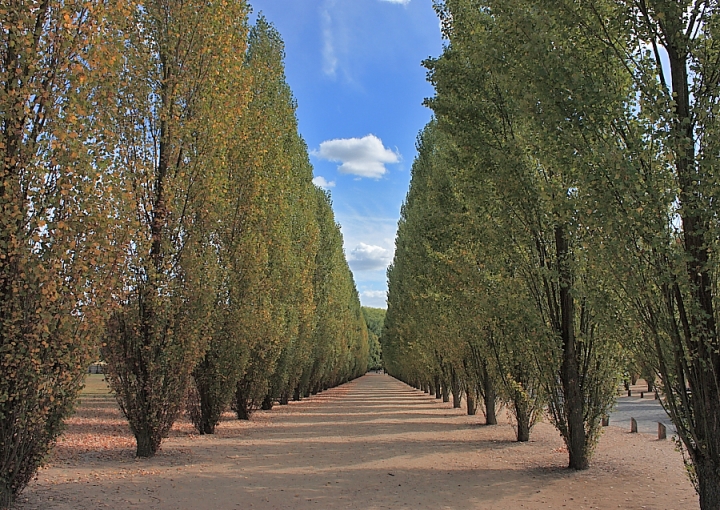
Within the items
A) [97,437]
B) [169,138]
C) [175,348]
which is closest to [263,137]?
[169,138]

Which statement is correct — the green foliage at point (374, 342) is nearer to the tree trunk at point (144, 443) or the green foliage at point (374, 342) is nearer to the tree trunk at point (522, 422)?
the tree trunk at point (522, 422)

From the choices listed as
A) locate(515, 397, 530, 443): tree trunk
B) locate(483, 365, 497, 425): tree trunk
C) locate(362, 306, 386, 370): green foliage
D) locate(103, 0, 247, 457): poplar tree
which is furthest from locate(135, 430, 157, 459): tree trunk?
locate(362, 306, 386, 370): green foliage

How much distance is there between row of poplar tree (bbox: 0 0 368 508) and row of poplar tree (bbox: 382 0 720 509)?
16.2 ft

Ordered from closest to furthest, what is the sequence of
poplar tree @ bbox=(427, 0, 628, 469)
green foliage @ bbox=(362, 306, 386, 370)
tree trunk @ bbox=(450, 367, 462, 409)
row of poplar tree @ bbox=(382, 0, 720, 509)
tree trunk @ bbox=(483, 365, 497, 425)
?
row of poplar tree @ bbox=(382, 0, 720, 509) → poplar tree @ bbox=(427, 0, 628, 469) → tree trunk @ bbox=(483, 365, 497, 425) → tree trunk @ bbox=(450, 367, 462, 409) → green foliage @ bbox=(362, 306, 386, 370)

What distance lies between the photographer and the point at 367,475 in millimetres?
8664

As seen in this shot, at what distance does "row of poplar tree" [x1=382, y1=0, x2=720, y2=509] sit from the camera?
18.1 feet

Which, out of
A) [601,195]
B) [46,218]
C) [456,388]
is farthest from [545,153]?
[456,388]

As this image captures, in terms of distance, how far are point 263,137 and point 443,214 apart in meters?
5.19

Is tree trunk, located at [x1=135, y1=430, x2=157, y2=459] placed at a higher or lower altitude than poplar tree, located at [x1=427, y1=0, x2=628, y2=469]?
lower

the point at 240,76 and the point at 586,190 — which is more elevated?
the point at 240,76

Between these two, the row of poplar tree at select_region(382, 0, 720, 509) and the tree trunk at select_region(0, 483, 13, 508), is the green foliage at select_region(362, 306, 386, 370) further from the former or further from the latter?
the tree trunk at select_region(0, 483, 13, 508)

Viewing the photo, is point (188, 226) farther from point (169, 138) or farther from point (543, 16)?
point (543, 16)

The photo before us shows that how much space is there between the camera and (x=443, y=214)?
1416cm

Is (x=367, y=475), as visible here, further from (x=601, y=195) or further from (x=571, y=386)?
(x=601, y=195)
